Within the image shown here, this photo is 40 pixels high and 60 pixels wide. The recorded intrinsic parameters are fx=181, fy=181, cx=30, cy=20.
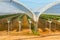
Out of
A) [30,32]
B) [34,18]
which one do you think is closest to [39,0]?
[34,18]

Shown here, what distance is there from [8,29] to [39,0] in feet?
3.79

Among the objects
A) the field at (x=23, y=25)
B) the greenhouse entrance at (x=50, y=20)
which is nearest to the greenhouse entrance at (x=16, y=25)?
the field at (x=23, y=25)

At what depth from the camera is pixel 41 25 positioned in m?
4.92

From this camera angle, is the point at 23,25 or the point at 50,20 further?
the point at 50,20

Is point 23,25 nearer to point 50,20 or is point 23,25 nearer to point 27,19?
point 27,19

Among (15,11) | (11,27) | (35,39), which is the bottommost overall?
(35,39)

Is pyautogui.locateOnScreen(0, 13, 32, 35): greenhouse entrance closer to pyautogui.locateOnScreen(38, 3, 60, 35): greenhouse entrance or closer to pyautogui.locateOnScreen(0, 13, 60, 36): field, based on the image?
pyautogui.locateOnScreen(0, 13, 60, 36): field

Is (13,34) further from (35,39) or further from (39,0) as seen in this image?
(39,0)

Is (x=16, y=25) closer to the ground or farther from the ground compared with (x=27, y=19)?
Result: closer to the ground

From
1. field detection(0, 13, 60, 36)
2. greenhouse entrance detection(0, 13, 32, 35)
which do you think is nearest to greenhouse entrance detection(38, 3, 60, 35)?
field detection(0, 13, 60, 36)

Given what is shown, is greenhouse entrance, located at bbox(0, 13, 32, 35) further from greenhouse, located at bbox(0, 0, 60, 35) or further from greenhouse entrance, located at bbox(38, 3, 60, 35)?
greenhouse entrance, located at bbox(38, 3, 60, 35)

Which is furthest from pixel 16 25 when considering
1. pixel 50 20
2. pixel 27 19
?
pixel 50 20

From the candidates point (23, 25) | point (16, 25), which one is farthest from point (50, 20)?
point (16, 25)

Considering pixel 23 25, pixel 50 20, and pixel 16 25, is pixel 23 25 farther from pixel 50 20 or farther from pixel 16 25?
pixel 50 20
